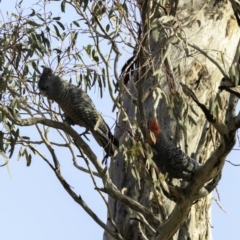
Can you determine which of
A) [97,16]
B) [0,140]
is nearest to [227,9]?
[97,16]

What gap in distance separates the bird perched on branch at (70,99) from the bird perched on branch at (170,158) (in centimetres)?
62

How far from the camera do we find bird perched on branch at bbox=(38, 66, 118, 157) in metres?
5.34

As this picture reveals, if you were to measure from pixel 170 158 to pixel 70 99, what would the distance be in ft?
3.35

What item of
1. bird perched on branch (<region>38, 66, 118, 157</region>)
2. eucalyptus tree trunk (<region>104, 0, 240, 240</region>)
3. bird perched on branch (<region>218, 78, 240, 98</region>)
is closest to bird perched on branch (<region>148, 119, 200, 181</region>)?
eucalyptus tree trunk (<region>104, 0, 240, 240</region>)

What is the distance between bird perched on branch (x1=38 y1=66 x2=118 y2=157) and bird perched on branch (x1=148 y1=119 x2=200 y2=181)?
2.04 ft

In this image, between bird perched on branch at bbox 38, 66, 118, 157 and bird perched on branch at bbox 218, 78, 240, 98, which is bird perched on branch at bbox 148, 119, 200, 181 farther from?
bird perched on branch at bbox 218, 78, 240, 98

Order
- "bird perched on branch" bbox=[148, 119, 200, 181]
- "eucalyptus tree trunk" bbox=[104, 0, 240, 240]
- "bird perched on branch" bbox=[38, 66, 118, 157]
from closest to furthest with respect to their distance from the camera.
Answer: "eucalyptus tree trunk" bbox=[104, 0, 240, 240] → "bird perched on branch" bbox=[148, 119, 200, 181] → "bird perched on branch" bbox=[38, 66, 118, 157]

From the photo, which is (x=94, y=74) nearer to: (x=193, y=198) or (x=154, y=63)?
(x=154, y=63)

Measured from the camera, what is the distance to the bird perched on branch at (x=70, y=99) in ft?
17.5

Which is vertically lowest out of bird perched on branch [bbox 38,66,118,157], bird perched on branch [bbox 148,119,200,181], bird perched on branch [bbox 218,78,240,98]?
bird perched on branch [bbox 218,78,240,98]

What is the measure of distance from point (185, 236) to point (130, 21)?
4.96 feet

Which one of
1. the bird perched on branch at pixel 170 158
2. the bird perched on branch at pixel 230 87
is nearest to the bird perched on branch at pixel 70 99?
the bird perched on branch at pixel 170 158

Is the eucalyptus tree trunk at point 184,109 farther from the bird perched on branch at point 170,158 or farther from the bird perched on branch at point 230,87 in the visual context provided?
the bird perched on branch at point 230,87

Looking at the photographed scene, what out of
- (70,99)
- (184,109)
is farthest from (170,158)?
(70,99)
